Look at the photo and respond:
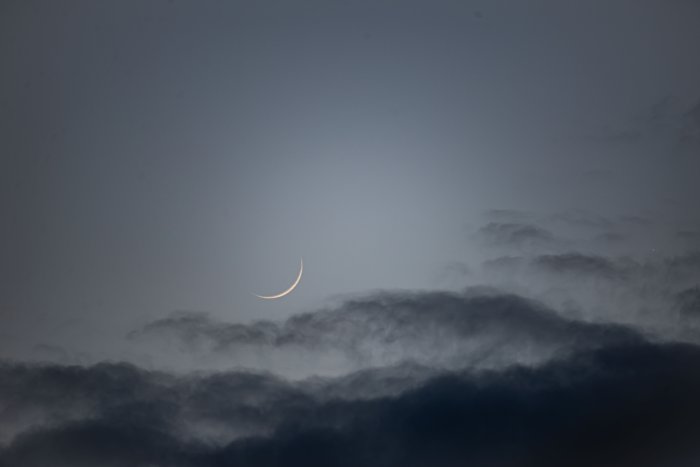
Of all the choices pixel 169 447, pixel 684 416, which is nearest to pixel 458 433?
pixel 684 416

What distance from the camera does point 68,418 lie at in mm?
50188

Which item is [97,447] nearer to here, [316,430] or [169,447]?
[169,447]

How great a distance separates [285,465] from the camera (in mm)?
51469

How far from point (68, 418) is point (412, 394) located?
24505 mm

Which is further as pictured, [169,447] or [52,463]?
[169,447]

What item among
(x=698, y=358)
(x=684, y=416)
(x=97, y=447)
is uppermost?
(x=97, y=447)

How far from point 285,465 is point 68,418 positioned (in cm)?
1557

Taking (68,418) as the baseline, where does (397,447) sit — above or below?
below

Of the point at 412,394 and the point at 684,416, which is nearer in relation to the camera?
the point at 684,416

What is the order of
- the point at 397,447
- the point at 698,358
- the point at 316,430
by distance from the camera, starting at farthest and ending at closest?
1. the point at 316,430
2. the point at 397,447
3. the point at 698,358

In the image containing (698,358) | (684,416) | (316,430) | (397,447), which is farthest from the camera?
(316,430)

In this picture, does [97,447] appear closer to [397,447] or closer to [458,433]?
[397,447]

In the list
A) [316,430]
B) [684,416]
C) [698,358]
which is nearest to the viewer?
[684,416]

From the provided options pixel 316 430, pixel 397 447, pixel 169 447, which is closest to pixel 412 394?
pixel 397 447
